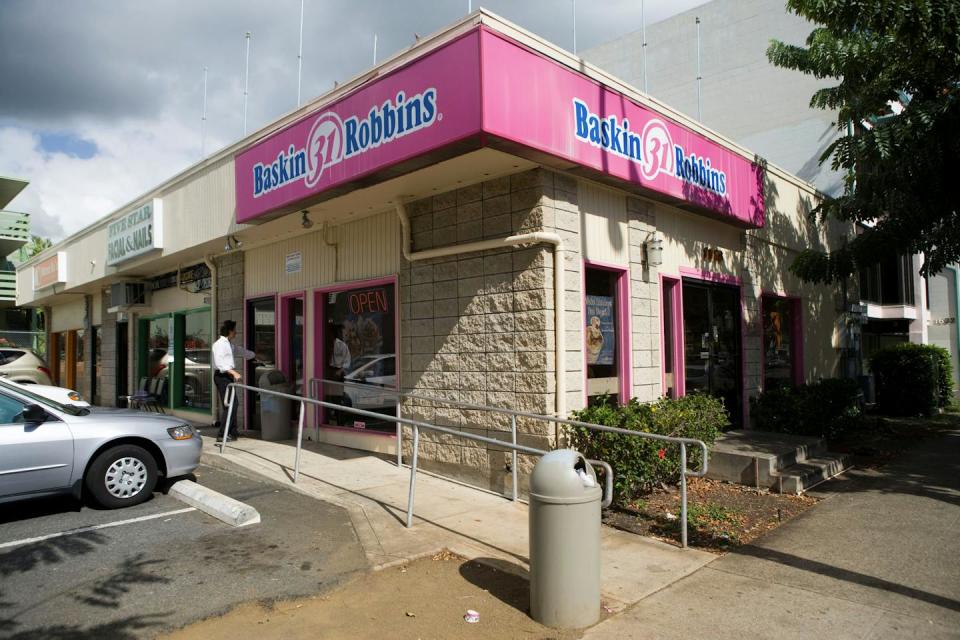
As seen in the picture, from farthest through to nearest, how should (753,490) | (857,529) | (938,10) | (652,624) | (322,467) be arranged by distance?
(322,467) < (753,490) < (938,10) < (857,529) < (652,624)

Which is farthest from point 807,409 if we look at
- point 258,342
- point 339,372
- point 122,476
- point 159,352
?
point 159,352

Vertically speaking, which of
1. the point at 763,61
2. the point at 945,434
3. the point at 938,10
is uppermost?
the point at 763,61

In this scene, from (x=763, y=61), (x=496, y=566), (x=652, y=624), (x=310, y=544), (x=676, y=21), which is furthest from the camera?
(x=676, y=21)

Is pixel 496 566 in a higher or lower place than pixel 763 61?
lower

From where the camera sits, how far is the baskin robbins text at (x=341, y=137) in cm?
656

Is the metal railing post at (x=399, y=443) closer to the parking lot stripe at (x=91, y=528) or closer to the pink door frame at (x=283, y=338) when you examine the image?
the parking lot stripe at (x=91, y=528)

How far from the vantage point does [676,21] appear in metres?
20.1

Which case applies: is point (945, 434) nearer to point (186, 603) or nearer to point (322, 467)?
point (322, 467)

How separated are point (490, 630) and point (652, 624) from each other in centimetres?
102

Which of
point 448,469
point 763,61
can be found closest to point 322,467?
point 448,469

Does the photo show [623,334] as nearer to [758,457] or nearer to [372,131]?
[758,457]

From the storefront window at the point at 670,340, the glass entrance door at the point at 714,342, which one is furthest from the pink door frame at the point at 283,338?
the glass entrance door at the point at 714,342

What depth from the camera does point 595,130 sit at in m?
7.19

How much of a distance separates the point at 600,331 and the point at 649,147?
235 cm
